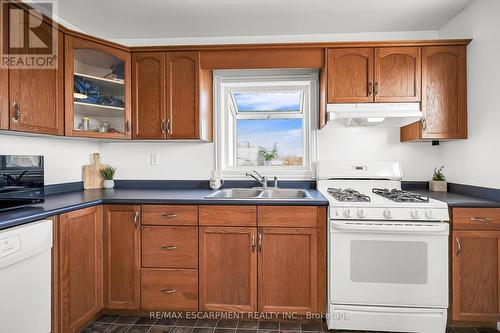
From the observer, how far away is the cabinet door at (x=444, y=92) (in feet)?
7.54

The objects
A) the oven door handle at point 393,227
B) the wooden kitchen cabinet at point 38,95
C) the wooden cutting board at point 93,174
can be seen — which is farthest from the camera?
the wooden cutting board at point 93,174

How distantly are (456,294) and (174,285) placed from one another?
198 centimetres

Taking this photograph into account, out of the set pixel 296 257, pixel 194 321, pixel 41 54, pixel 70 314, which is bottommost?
pixel 194 321

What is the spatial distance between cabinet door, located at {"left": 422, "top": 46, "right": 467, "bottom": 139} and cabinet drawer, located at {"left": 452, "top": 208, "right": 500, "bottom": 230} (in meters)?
0.66

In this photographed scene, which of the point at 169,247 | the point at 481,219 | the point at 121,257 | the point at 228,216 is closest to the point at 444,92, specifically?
the point at 481,219

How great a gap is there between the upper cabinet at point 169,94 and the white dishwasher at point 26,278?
116 cm

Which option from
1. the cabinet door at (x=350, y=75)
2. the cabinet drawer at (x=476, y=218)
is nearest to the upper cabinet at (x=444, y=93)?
the cabinet door at (x=350, y=75)

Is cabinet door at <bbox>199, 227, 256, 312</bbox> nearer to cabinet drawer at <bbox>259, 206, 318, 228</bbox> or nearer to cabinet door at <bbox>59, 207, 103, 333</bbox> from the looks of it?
cabinet drawer at <bbox>259, 206, 318, 228</bbox>

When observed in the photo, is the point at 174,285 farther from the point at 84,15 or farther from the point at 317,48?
the point at 84,15

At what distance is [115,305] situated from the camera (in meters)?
2.13

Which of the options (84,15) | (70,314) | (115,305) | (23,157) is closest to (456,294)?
(115,305)

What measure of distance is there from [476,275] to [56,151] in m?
3.34

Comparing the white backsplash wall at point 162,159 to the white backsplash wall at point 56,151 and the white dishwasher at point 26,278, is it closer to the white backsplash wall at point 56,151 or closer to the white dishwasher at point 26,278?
the white backsplash wall at point 56,151

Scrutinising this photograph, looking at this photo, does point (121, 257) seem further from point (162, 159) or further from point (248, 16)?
point (248, 16)
